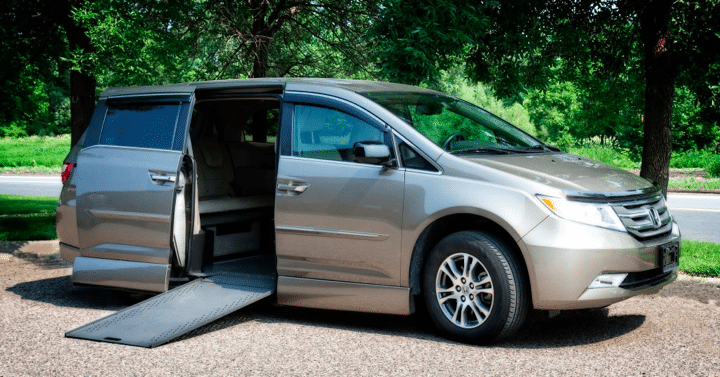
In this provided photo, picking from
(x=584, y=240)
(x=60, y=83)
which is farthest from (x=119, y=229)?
(x=60, y=83)

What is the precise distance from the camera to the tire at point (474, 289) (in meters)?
5.70

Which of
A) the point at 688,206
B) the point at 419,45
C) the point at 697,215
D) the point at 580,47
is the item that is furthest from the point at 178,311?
the point at 688,206

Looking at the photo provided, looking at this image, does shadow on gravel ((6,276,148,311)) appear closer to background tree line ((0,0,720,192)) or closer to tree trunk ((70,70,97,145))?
background tree line ((0,0,720,192))

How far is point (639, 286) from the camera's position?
5.77 meters

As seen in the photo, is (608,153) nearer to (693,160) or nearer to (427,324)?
(693,160)

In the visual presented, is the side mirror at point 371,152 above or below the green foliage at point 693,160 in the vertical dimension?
above

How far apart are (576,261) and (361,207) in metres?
1.61

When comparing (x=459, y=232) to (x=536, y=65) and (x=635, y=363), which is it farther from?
(x=536, y=65)

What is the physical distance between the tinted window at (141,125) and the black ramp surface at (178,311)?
127 cm

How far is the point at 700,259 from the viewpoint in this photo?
9.22 meters

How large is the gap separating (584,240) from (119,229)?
3.95 metres

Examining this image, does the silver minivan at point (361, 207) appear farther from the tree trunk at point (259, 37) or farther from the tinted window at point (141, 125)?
the tree trunk at point (259, 37)

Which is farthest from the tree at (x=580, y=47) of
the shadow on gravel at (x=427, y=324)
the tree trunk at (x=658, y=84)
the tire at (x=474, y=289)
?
the tire at (x=474, y=289)

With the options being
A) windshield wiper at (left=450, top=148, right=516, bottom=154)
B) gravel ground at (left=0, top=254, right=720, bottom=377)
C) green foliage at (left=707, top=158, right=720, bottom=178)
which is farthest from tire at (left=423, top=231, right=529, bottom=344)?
green foliage at (left=707, top=158, right=720, bottom=178)
